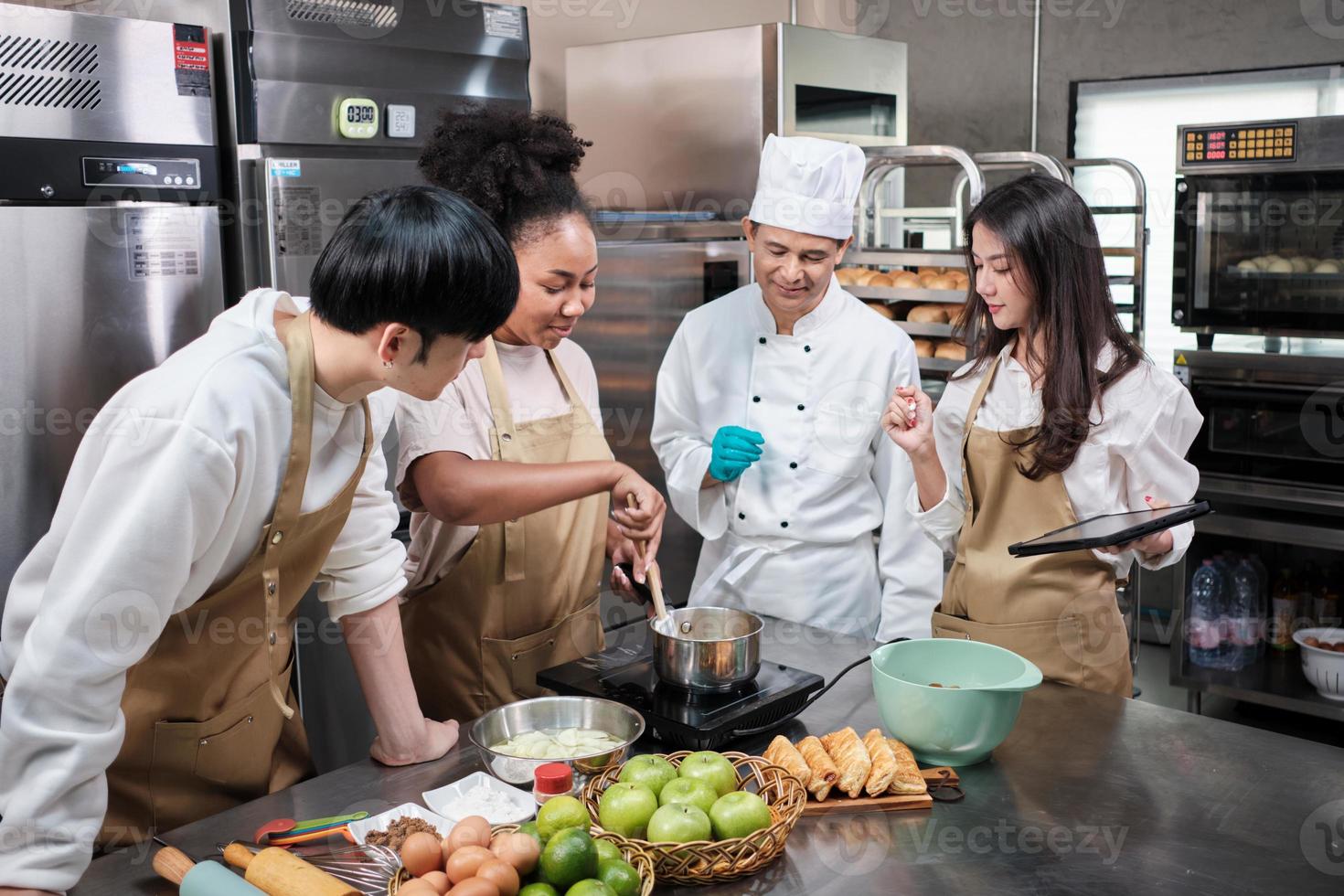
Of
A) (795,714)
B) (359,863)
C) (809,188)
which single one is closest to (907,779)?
(795,714)

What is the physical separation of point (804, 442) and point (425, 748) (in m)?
1.17

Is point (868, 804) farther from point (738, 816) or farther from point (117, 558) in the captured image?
point (117, 558)

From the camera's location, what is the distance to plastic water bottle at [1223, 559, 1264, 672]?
12.2 ft

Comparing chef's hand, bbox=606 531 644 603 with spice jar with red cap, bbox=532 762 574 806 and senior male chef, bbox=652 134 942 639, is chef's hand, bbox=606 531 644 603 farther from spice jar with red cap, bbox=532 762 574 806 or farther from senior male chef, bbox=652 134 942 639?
spice jar with red cap, bbox=532 762 574 806

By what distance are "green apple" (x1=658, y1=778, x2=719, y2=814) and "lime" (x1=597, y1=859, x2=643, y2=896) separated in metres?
0.13

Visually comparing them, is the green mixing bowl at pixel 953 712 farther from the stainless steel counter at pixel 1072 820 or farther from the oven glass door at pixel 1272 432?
the oven glass door at pixel 1272 432

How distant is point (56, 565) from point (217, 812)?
1.48 ft

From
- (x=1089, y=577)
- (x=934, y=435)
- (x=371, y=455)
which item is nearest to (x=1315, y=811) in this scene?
(x=1089, y=577)

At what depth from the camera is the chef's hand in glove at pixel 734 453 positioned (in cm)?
249

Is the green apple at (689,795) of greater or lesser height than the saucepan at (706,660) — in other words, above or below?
below

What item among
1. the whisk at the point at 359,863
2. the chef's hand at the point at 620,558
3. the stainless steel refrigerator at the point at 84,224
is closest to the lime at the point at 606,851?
the whisk at the point at 359,863

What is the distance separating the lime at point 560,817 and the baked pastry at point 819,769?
331 millimetres

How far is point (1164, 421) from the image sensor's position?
6.78 ft

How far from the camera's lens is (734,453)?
2.48m
